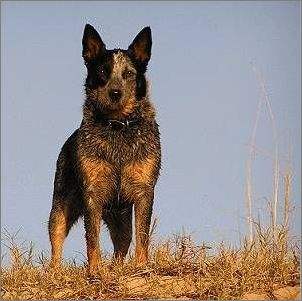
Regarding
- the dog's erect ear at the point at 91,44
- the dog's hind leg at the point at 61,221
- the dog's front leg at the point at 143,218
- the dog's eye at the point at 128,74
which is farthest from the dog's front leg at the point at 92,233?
the dog's erect ear at the point at 91,44

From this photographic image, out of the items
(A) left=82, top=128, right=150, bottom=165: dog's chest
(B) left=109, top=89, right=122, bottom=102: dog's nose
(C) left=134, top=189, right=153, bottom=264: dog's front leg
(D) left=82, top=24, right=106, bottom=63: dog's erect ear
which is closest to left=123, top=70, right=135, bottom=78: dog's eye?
(B) left=109, top=89, right=122, bottom=102: dog's nose

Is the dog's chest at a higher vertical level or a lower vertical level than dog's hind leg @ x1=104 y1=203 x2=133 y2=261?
higher

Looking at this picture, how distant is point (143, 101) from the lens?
930 cm

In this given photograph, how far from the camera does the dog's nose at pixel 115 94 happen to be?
29.3 feet

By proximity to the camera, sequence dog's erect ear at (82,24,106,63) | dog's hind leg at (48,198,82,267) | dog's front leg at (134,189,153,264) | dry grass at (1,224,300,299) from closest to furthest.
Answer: dry grass at (1,224,300,299), dog's front leg at (134,189,153,264), dog's erect ear at (82,24,106,63), dog's hind leg at (48,198,82,267)

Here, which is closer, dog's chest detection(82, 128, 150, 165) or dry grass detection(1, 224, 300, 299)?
dry grass detection(1, 224, 300, 299)

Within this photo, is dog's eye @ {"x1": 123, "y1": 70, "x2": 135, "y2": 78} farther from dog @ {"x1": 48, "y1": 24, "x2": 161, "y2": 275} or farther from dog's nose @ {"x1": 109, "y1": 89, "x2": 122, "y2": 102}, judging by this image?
dog's nose @ {"x1": 109, "y1": 89, "x2": 122, "y2": 102}

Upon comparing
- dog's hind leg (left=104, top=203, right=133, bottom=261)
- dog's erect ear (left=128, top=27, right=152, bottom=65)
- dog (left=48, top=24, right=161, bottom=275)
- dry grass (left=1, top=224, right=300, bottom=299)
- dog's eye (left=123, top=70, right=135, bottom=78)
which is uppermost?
dog's erect ear (left=128, top=27, right=152, bottom=65)

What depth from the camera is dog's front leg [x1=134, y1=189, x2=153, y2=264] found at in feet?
28.4

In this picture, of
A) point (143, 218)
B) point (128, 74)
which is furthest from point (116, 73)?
point (143, 218)

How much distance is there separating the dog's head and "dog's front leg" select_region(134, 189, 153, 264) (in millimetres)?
1022

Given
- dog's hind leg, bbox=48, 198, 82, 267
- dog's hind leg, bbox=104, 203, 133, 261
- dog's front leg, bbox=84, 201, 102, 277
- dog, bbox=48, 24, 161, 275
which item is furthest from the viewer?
dog's hind leg, bbox=48, 198, 82, 267

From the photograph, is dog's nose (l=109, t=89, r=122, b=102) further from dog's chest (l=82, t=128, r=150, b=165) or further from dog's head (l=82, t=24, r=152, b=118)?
dog's chest (l=82, t=128, r=150, b=165)

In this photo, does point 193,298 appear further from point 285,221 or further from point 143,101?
point 143,101
